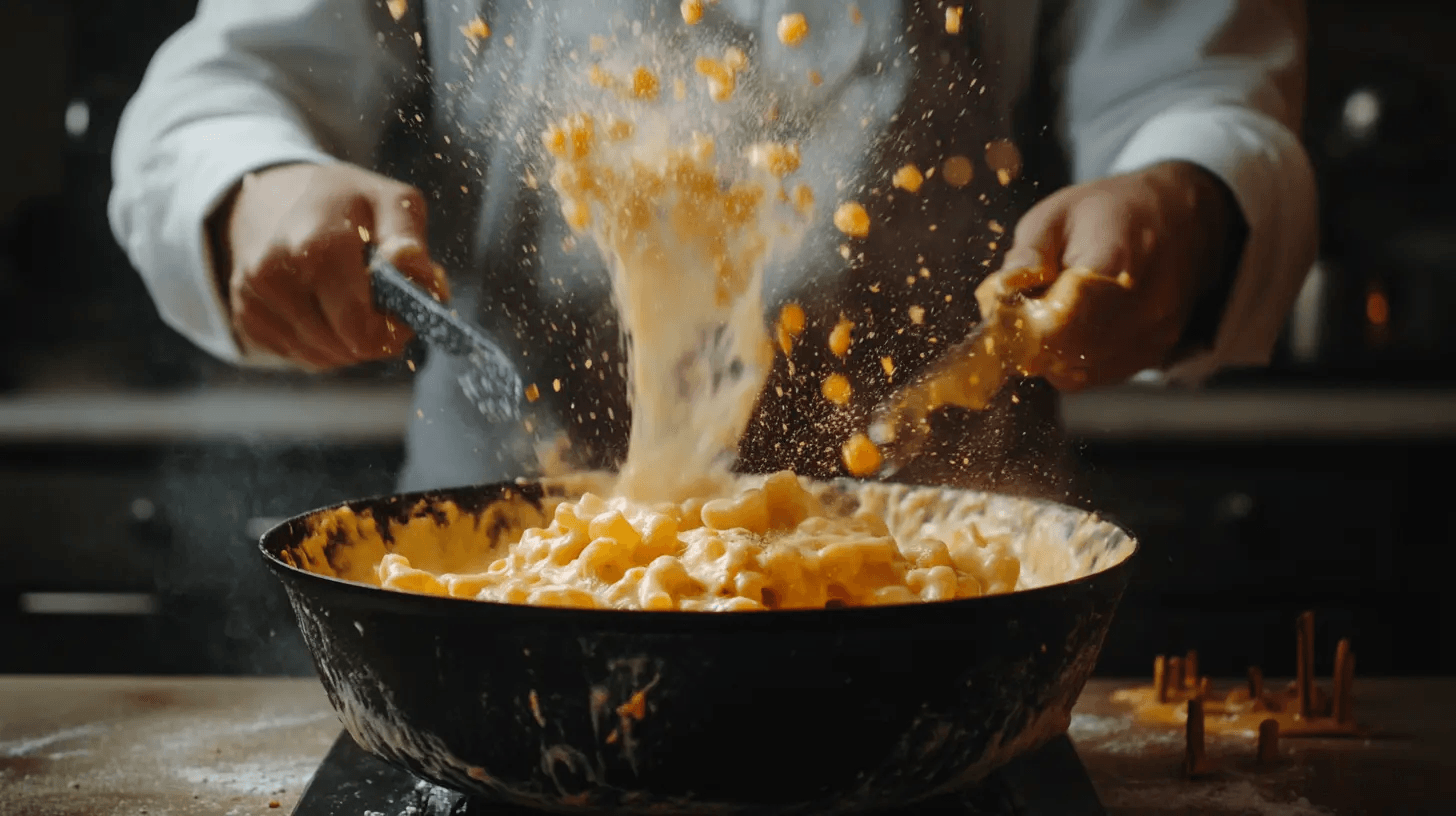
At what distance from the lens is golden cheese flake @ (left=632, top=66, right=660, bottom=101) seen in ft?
3.92

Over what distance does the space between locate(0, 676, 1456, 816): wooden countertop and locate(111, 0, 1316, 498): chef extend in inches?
15.7

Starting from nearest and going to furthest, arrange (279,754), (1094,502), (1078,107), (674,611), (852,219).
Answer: (674,611) < (279,754) < (852,219) < (1078,107) < (1094,502)

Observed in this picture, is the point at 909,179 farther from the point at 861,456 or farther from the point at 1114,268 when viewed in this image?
the point at 861,456

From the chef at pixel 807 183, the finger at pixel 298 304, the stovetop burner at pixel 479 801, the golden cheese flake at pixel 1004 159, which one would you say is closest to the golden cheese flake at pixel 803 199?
the chef at pixel 807 183

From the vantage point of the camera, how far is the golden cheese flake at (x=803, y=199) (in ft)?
4.41

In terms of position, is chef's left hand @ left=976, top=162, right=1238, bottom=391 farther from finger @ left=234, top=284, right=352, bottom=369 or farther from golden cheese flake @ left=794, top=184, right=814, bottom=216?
finger @ left=234, top=284, right=352, bottom=369

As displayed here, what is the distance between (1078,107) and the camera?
5.08 ft

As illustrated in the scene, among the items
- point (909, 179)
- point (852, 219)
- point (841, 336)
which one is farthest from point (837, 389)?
point (909, 179)

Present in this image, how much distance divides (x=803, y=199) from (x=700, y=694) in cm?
86

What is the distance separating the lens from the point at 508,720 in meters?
0.58

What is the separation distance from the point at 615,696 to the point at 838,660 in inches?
4.1

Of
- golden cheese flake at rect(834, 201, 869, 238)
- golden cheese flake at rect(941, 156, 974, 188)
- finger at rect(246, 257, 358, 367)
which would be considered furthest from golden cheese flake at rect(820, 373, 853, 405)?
finger at rect(246, 257, 358, 367)

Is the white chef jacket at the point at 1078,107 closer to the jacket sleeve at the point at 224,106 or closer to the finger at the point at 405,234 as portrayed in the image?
the jacket sleeve at the point at 224,106

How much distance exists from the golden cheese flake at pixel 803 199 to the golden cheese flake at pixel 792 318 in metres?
0.10
